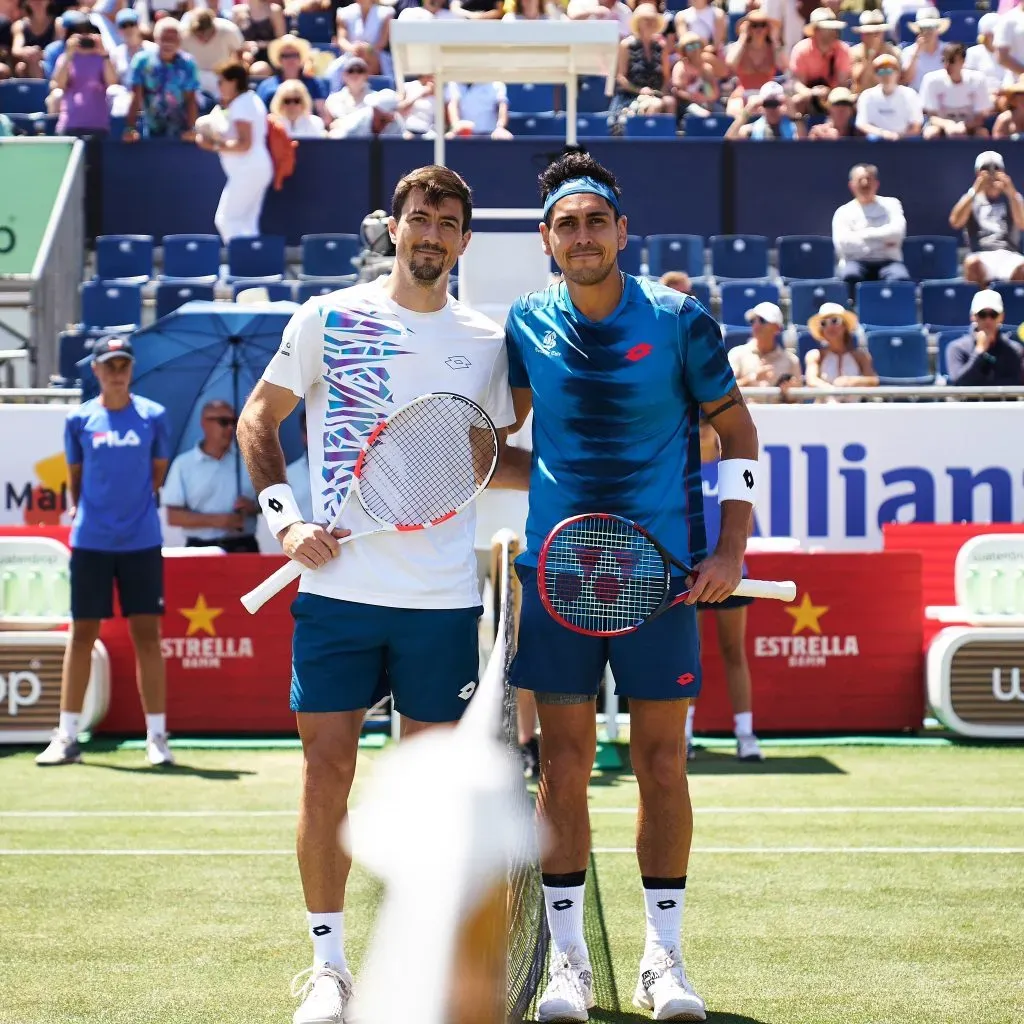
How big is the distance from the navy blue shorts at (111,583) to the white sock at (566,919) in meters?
4.35

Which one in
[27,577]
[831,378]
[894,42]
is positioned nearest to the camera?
[27,577]

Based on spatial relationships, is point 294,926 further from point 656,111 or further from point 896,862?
point 656,111

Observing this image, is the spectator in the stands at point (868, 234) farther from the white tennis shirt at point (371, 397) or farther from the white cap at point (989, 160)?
the white tennis shirt at point (371, 397)

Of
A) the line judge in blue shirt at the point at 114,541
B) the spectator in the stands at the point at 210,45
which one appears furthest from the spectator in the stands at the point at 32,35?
the line judge in blue shirt at the point at 114,541

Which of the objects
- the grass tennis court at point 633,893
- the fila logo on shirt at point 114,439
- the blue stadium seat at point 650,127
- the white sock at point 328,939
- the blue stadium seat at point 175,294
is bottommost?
the grass tennis court at point 633,893

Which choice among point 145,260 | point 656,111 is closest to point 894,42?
point 656,111

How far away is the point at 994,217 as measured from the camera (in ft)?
43.9

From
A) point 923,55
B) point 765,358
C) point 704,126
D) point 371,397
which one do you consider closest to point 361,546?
point 371,397

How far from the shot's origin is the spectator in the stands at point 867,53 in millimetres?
15125

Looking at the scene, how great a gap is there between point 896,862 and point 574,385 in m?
2.66

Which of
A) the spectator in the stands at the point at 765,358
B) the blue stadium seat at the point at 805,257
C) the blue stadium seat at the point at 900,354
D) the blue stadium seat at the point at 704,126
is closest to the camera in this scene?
the spectator in the stands at the point at 765,358

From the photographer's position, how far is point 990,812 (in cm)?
717

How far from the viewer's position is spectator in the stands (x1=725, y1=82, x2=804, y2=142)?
46.7 feet

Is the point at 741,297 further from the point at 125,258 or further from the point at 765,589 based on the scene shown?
the point at 765,589
